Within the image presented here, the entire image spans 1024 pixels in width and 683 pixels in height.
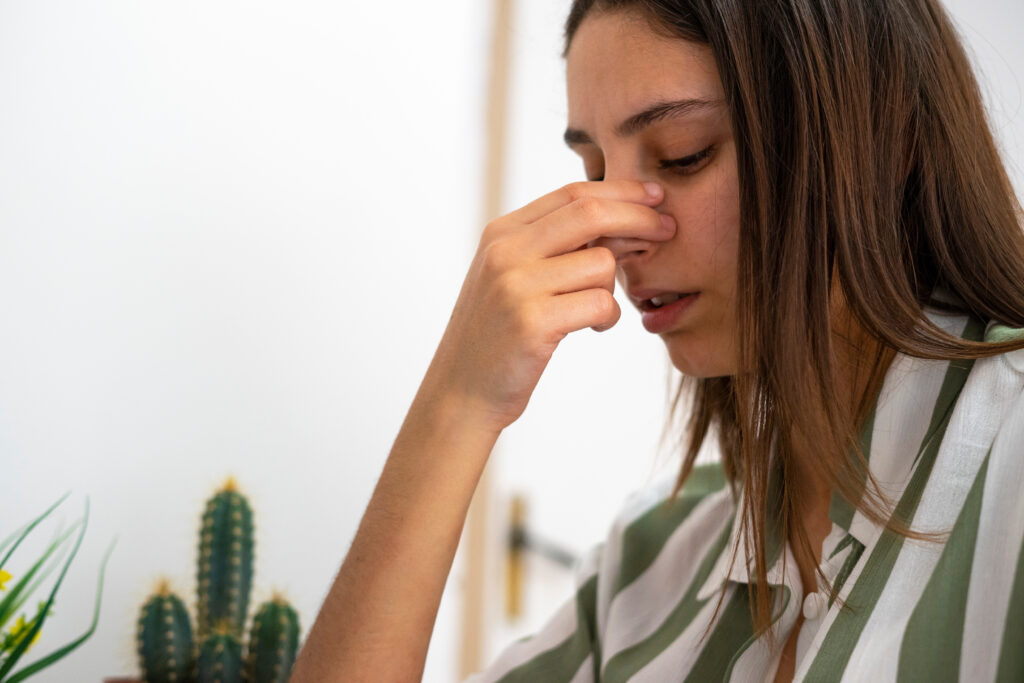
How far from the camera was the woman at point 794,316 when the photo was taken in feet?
2.34

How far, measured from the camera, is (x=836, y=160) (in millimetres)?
737

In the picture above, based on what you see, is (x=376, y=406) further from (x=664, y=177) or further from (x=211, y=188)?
(x=664, y=177)

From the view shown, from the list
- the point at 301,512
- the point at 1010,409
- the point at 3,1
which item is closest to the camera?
the point at 1010,409

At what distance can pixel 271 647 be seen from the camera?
100 cm

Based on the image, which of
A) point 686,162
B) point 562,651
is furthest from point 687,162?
point 562,651

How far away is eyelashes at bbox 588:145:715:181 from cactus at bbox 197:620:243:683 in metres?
0.67

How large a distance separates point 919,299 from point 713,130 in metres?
0.24

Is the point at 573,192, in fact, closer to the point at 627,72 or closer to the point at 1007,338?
the point at 627,72

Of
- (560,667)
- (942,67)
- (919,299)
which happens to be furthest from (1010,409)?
(560,667)

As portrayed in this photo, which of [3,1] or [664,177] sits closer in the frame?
[664,177]

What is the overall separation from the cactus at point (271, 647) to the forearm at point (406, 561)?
7.9 inches

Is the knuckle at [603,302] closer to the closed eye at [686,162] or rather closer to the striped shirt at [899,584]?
the closed eye at [686,162]

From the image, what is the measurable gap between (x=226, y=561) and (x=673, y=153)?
2.11ft

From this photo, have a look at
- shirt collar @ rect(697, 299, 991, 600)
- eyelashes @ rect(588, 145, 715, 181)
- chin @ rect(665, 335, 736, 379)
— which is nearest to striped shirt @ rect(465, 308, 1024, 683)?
shirt collar @ rect(697, 299, 991, 600)
